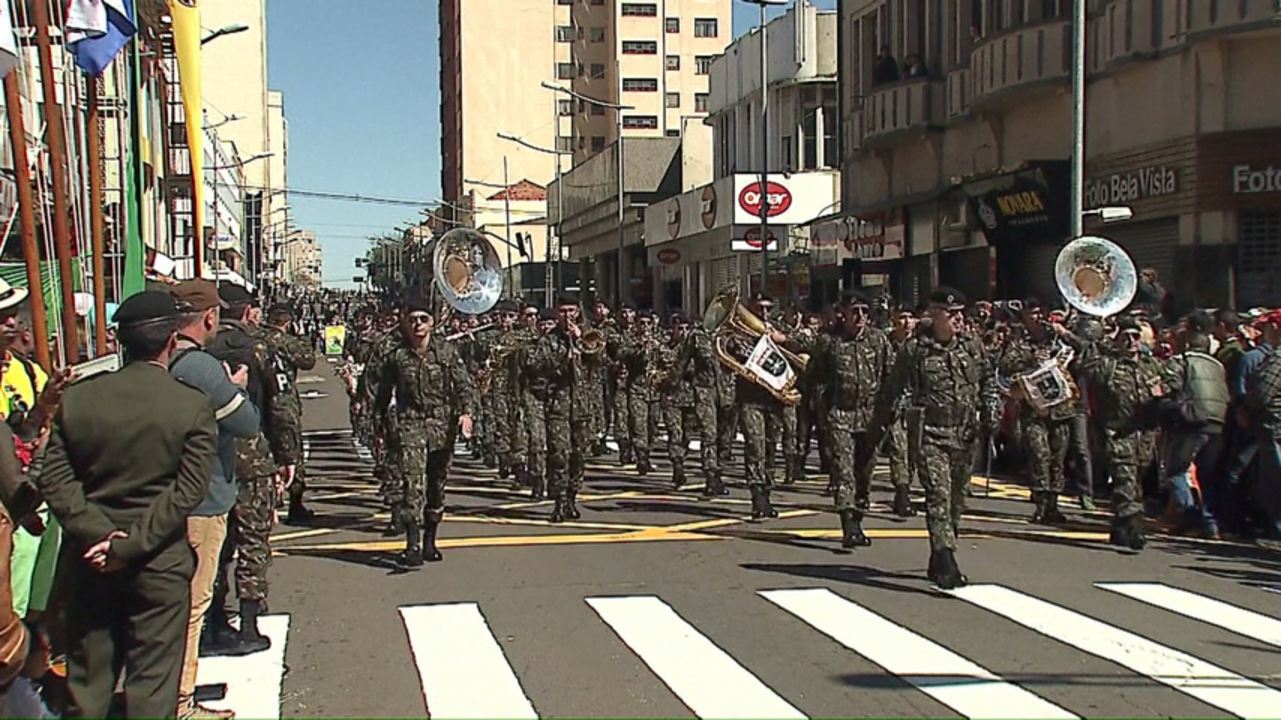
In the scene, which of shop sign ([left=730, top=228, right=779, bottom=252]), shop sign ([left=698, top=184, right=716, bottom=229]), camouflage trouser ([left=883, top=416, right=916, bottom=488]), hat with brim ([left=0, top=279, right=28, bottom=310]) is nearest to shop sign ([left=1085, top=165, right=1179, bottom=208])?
camouflage trouser ([left=883, top=416, right=916, bottom=488])

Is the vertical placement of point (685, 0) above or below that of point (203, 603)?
above

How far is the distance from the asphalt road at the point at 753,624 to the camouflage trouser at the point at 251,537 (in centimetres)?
40

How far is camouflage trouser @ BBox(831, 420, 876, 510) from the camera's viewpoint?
11688 millimetres

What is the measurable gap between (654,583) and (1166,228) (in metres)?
14.8

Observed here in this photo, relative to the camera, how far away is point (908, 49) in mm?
33125

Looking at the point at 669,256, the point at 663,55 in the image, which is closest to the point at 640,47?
the point at 663,55

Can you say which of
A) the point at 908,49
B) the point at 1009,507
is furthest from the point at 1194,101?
the point at 908,49

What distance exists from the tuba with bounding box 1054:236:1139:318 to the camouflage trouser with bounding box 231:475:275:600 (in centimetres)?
860

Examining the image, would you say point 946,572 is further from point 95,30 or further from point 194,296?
point 95,30

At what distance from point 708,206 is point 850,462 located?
32.5m

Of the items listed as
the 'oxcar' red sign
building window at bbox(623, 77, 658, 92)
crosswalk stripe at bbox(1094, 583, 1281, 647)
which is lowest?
crosswalk stripe at bbox(1094, 583, 1281, 647)

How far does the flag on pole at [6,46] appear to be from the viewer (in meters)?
8.41

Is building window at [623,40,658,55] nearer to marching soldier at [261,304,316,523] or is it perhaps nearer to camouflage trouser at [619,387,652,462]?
camouflage trouser at [619,387,652,462]

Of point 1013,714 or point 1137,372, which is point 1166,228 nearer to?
point 1137,372
